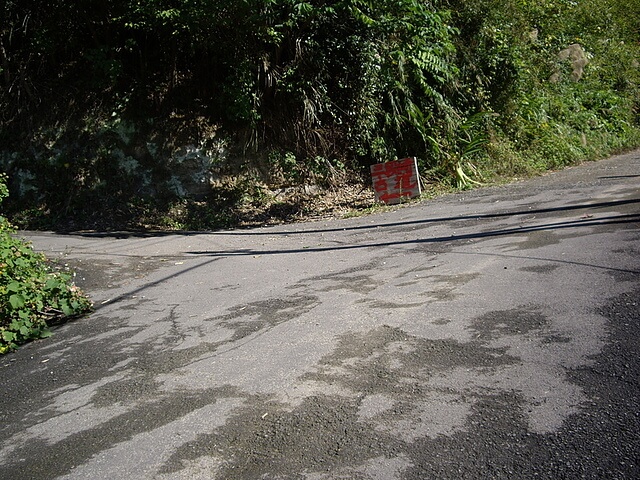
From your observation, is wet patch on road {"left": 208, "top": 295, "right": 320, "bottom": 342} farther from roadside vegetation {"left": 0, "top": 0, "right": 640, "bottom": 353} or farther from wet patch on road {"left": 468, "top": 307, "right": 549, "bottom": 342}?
roadside vegetation {"left": 0, "top": 0, "right": 640, "bottom": 353}

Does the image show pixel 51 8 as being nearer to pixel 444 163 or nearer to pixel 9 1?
pixel 9 1

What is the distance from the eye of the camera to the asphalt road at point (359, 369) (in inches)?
140

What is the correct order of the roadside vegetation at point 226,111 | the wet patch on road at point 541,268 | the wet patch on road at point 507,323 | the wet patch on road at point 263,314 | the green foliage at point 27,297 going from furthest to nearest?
1. the roadside vegetation at point 226,111
2. the wet patch on road at point 541,268
3. the green foliage at point 27,297
4. the wet patch on road at point 263,314
5. the wet patch on road at point 507,323

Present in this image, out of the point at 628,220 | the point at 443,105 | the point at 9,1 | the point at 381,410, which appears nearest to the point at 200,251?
the point at 628,220

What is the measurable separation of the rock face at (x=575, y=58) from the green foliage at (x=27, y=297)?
2041cm

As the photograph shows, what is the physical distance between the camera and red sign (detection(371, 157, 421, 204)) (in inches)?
579

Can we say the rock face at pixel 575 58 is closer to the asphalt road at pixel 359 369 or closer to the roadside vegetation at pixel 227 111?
the roadside vegetation at pixel 227 111

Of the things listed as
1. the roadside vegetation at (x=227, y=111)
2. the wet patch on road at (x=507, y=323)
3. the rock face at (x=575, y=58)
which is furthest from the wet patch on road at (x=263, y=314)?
the rock face at (x=575, y=58)

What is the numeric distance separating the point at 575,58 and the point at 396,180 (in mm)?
12417

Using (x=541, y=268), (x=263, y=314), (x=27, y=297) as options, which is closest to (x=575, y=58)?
(x=541, y=268)

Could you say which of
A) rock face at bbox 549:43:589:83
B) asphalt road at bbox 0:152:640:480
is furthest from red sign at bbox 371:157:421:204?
rock face at bbox 549:43:589:83

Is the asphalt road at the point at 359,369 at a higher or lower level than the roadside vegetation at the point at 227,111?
lower

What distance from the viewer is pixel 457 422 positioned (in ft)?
12.4

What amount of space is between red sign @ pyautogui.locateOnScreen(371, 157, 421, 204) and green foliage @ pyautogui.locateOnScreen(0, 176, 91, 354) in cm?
869
